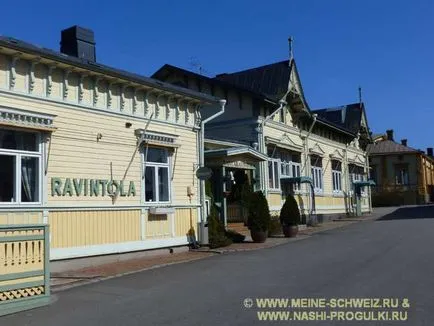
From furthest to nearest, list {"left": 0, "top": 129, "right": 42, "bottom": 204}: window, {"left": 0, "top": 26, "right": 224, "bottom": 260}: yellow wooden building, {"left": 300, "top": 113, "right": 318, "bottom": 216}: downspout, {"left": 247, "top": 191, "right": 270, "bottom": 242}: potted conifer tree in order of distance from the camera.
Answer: {"left": 300, "top": 113, "right": 318, "bottom": 216}: downspout, {"left": 247, "top": 191, "right": 270, "bottom": 242}: potted conifer tree, {"left": 0, "top": 26, "right": 224, "bottom": 260}: yellow wooden building, {"left": 0, "top": 129, "right": 42, "bottom": 204}: window

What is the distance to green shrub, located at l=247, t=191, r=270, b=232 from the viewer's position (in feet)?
67.2

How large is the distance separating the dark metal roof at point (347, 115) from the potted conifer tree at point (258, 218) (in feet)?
73.1

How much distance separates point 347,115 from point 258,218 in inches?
994

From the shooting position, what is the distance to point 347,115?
4353 cm

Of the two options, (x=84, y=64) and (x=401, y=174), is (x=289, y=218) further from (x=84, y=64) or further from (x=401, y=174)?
(x=401, y=174)

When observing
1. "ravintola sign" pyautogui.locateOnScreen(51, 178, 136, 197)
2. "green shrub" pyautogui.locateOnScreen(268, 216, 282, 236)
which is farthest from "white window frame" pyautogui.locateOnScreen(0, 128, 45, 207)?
"green shrub" pyautogui.locateOnScreen(268, 216, 282, 236)

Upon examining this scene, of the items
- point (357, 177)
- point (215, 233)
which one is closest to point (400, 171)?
point (357, 177)

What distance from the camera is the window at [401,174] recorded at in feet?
244

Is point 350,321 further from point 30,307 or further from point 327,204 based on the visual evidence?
point 327,204

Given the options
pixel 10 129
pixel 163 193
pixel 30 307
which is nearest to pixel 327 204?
pixel 163 193

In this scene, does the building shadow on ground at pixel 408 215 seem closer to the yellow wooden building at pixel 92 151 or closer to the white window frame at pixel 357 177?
the white window frame at pixel 357 177

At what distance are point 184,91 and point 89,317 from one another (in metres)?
10.5

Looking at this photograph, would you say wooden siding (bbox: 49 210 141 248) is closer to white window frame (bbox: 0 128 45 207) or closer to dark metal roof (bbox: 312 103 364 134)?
white window frame (bbox: 0 128 45 207)

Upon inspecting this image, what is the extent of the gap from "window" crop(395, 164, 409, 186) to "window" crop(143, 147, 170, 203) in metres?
62.4
